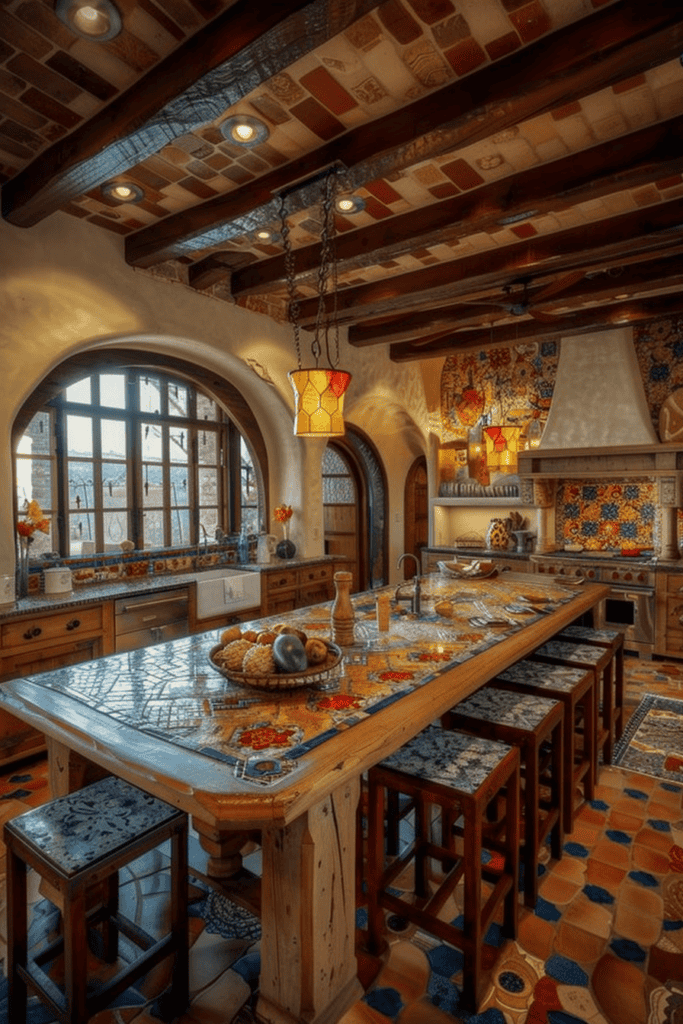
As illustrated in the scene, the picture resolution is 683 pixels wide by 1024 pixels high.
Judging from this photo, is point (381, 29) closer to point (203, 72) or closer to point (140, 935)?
point (203, 72)

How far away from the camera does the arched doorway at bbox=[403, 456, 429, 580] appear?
7.48 metres

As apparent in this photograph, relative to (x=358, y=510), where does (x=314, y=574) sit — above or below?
below

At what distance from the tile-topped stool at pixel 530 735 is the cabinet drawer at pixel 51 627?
229 centimetres

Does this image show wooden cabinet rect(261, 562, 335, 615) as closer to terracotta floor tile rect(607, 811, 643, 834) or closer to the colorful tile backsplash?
the colorful tile backsplash

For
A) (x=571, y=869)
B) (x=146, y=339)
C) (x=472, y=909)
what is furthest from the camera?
(x=146, y=339)

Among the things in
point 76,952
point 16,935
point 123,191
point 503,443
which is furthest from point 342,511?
point 76,952

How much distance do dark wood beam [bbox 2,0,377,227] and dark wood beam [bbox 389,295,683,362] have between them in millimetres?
4044

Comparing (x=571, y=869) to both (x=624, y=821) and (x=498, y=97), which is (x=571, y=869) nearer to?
(x=624, y=821)

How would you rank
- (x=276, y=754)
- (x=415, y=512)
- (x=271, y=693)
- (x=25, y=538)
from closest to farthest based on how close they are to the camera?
(x=276, y=754), (x=271, y=693), (x=25, y=538), (x=415, y=512)

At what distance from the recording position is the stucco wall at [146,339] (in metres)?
3.15

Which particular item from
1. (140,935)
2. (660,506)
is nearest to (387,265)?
(660,506)

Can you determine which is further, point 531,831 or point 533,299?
point 533,299

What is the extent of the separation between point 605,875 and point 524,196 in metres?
3.15

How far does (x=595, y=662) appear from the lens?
2.84 m
